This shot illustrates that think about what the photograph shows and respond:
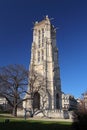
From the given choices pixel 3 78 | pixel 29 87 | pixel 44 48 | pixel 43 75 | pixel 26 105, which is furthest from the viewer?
pixel 44 48

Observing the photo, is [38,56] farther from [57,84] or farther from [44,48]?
[57,84]

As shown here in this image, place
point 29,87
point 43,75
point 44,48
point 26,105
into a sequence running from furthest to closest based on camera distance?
point 44,48 → point 43,75 → point 26,105 → point 29,87

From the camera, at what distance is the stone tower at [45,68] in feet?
249

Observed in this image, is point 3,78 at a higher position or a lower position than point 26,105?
higher

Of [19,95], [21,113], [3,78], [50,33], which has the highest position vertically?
[50,33]

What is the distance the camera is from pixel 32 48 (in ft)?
291

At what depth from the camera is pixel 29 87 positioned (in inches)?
2756

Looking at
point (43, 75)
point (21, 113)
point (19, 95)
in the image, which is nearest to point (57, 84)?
point (43, 75)

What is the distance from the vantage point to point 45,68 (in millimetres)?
82000

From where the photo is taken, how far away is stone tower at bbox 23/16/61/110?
75963 millimetres

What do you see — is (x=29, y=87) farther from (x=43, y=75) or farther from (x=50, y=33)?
(x=50, y=33)

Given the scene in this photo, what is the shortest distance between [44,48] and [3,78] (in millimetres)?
30223

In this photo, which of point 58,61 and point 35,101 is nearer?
point 35,101

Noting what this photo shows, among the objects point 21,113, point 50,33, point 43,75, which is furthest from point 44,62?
point 21,113
